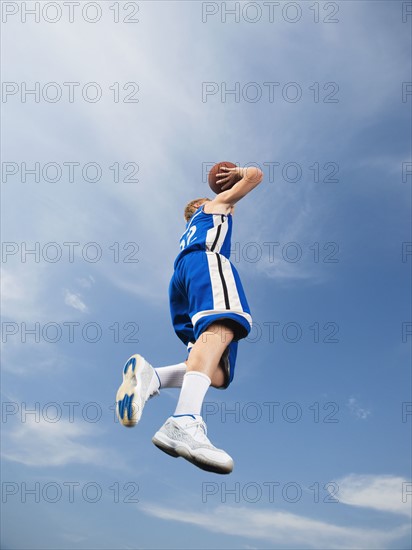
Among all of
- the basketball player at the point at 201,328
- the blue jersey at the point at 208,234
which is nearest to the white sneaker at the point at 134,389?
the basketball player at the point at 201,328

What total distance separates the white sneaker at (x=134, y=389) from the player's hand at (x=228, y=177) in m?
2.15

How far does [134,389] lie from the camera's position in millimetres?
4172

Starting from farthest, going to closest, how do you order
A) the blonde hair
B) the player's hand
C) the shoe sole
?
the blonde hair → the player's hand → the shoe sole

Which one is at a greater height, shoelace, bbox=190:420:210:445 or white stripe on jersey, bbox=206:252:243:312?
white stripe on jersey, bbox=206:252:243:312

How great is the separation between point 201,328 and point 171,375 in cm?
58

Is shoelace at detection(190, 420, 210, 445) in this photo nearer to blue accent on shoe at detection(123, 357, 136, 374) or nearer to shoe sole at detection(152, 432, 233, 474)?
shoe sole at detection(152, 432, 233, 474)

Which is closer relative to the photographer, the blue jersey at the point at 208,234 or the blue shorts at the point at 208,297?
the blue shorts at the point at 208,297

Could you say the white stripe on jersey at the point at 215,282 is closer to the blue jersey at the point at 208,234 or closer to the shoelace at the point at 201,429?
the blue jersey at the point at 208,234

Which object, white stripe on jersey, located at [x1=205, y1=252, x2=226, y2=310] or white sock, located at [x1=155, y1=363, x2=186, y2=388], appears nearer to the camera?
white stripe on jersey, located at [x1=205, y1=252, x2=226, y2=310]

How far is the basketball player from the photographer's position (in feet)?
13.5

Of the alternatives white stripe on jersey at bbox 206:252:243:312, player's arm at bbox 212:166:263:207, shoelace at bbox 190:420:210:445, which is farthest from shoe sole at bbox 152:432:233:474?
player's arm at bbox 212:166:263:207

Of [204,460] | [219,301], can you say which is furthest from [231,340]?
[204,460]

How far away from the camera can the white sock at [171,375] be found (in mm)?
4910

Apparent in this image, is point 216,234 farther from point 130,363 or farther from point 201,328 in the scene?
point 130,363
